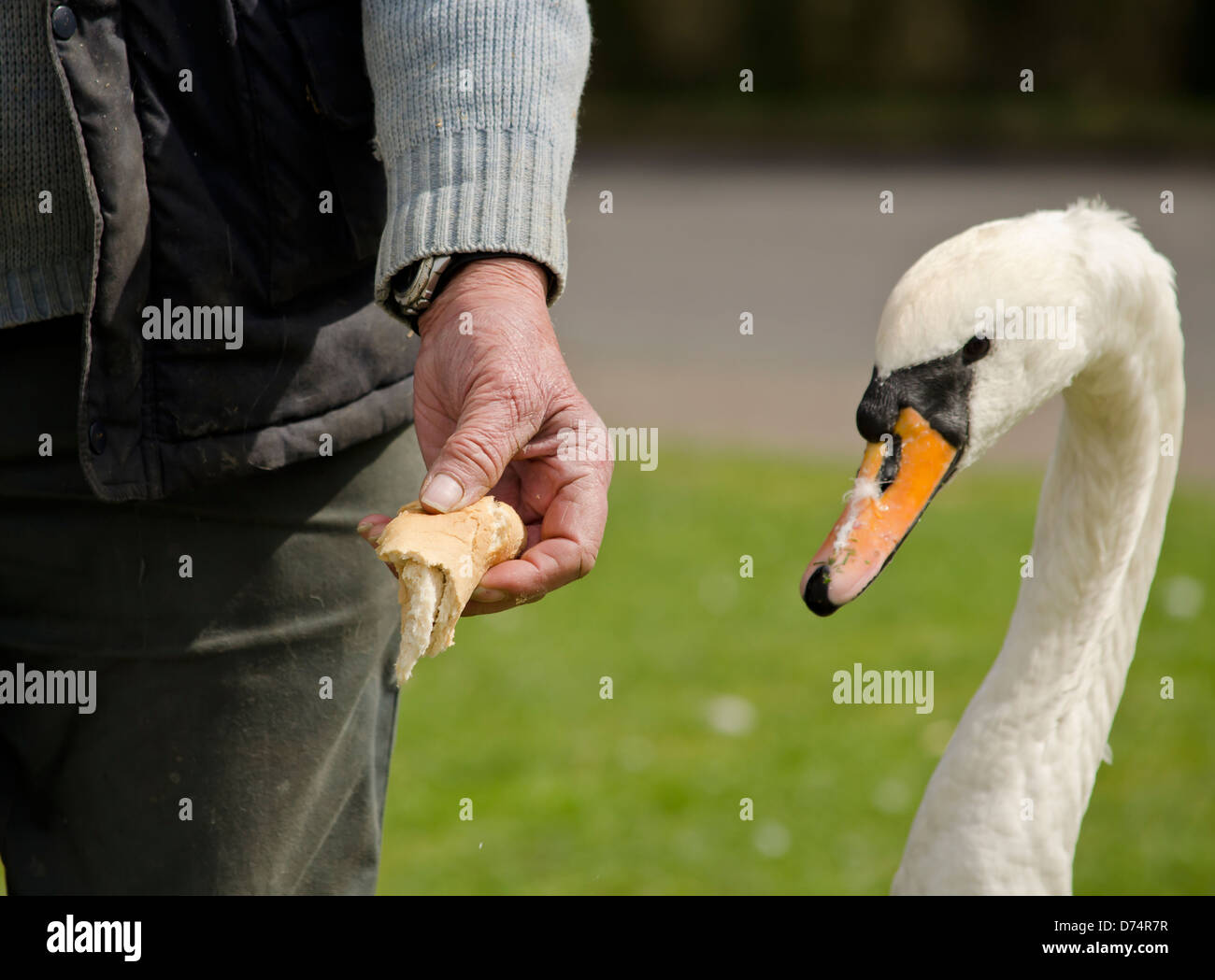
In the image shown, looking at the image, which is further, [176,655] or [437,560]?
[176,655]

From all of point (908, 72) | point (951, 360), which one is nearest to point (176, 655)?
point (951, 360)

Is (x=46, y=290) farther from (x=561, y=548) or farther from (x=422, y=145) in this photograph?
(x=561, y=548)

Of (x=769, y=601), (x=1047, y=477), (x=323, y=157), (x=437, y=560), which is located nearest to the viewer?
(x=437, y=560)

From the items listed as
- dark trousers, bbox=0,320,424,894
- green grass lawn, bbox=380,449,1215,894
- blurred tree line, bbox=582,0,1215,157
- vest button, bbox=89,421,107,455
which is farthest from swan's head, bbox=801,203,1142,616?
blurred tree line, bbox=582,0,1215,157

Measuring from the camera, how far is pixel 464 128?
165 cm

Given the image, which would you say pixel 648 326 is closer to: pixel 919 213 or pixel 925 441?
pixel 919 213

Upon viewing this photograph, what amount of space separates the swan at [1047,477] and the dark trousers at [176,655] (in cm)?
67

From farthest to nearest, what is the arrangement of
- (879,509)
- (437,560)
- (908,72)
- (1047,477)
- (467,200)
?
(908,72)
(1047,477)
(879,509)
(467,200)
(437,560)

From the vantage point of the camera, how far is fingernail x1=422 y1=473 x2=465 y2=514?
60.2 inches

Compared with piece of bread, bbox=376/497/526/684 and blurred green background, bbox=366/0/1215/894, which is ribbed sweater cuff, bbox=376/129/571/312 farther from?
blurred green background, bbox=366/0/1215/894

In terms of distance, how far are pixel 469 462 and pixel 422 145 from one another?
1.28ft

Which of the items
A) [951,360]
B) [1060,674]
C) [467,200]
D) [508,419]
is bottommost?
[1060,674]

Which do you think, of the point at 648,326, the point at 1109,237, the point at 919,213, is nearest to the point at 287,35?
the point at 1109,237

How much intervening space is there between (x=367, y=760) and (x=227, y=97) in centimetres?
94
